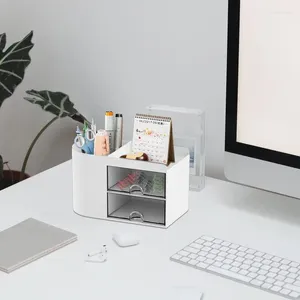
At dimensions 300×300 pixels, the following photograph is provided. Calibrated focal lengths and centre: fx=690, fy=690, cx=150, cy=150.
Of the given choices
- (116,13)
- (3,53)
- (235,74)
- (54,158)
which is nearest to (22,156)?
(54,158)

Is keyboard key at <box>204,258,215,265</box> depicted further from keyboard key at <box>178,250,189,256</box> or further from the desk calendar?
the desk calendar

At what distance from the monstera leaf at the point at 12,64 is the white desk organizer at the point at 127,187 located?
A: 475 millimetres

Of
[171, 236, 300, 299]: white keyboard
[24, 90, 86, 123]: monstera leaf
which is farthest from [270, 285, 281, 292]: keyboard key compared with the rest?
[24, 90, 86, 123]: monstera leaf

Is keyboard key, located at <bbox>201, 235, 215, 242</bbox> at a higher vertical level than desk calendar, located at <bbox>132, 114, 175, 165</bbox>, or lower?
lower

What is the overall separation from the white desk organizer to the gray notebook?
95 millimetres

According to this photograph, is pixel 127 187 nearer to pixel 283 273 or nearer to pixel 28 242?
pixel 28 242

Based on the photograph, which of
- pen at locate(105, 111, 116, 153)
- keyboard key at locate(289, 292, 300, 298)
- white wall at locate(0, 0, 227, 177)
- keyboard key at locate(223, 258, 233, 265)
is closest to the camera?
keyboard key at locate(289, 292, 300, 298)

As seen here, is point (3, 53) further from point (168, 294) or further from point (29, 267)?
point (168, 294)

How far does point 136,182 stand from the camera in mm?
1287

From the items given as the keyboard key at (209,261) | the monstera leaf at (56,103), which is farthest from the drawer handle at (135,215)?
the monstera leaf at (56,103)

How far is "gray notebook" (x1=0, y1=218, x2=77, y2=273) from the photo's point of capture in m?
1.11

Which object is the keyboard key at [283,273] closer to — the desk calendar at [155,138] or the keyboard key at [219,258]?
the keyboard key at [219,258]

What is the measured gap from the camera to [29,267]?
1.10 meters

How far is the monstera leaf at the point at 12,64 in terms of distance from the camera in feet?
5.53
